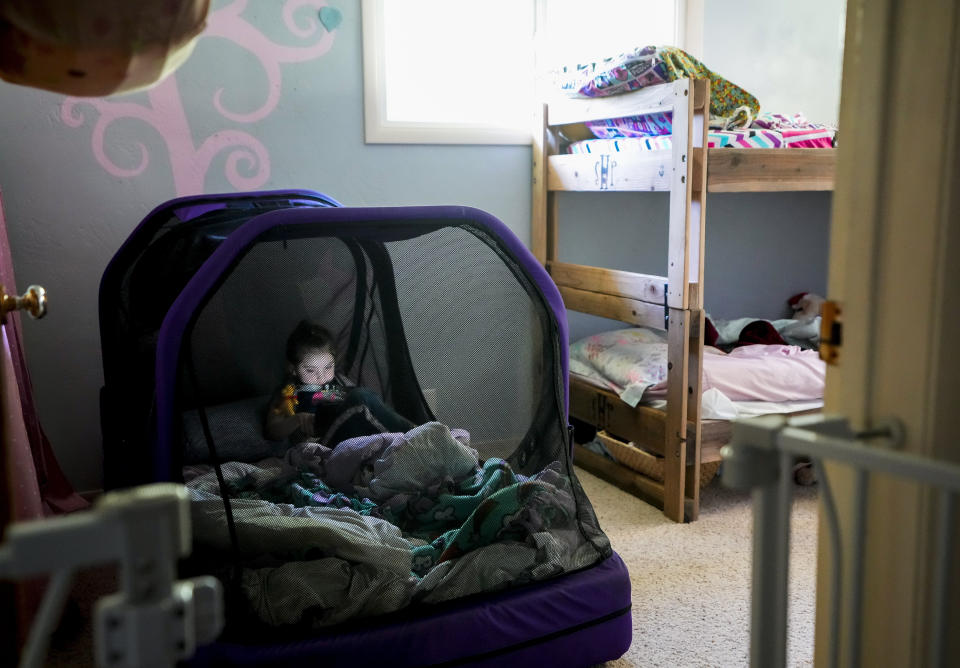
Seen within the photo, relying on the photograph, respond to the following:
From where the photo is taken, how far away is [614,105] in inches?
103

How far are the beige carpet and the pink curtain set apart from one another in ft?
3.90

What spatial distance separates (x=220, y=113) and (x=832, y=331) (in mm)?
2216

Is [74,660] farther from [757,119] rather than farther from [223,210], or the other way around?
[757,119]

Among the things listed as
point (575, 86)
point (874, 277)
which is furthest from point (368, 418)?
point (874, 277)

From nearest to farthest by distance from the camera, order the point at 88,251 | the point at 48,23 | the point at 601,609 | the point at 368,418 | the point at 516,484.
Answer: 1. the point at 48,23
2. the point at 601,609
3. the point at 516,484
4. the point at 368,418
5. the point at 88,251

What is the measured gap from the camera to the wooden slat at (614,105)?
2.39 metres

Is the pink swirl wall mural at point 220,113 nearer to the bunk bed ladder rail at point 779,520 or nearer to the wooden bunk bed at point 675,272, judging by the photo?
the wooden bunk bed at point 675,272

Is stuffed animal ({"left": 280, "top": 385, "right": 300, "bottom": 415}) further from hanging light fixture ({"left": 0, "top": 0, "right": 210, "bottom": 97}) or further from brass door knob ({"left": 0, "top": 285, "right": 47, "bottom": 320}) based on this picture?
hanging light fixture ({"left": 0, "top": 0, "right": 210, "bottom": 97})

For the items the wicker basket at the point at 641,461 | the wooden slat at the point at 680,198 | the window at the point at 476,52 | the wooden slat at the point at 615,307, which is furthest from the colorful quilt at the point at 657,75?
the wicker basket at the point at 641,461

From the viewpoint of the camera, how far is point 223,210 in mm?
2141

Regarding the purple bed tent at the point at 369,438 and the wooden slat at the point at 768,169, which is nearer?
the purple bed tent at the point at 369,438

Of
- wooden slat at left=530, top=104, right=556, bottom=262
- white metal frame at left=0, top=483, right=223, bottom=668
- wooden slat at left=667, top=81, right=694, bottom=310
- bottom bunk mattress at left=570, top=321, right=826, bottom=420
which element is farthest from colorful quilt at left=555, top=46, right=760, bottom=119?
white metal frame at left=0, top=483, right=223, bottom=668

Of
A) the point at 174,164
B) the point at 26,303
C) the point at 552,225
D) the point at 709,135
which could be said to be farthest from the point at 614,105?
the point at 26,303

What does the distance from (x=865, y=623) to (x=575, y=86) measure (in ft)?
7.01
